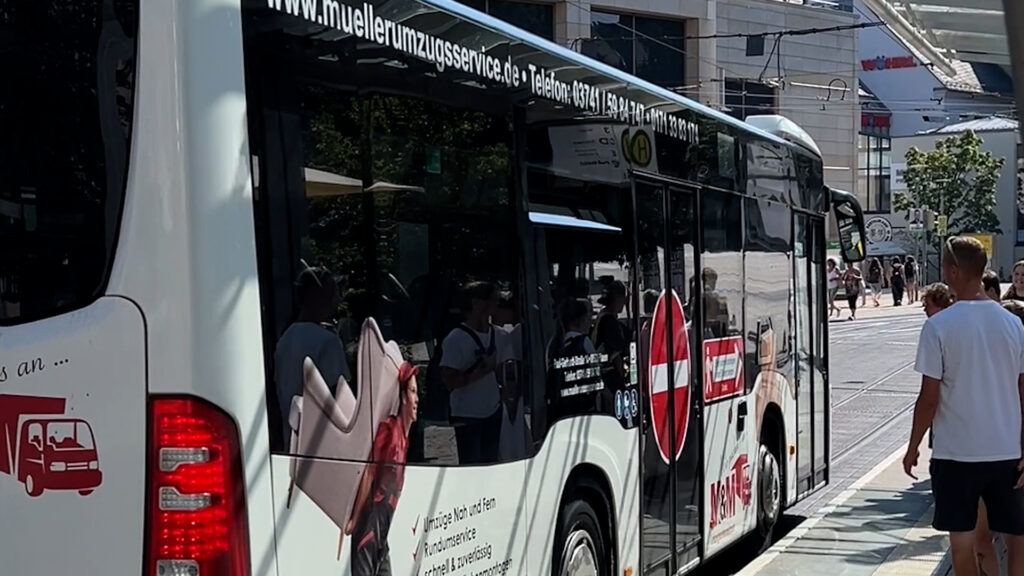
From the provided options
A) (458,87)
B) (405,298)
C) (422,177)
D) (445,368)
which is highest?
(458,87)

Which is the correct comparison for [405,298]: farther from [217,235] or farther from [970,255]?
[970,255]

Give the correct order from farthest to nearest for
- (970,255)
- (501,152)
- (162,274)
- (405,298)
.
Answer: (970,255), (501,152), (405,298), (162,274)

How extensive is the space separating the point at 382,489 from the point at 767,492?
5.08 m

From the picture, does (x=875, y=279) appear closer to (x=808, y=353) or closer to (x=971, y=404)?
(x=808, y=353)

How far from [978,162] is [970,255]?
2333 inches

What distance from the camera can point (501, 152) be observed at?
4.90 metres

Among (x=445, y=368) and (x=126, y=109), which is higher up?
(x=126, y=109)

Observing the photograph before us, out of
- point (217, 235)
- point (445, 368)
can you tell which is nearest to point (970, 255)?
point (445, 368)

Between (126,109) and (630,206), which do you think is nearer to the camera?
(126,109)

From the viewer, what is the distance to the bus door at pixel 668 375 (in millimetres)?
6289

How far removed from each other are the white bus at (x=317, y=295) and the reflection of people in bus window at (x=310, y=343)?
0.4 inches

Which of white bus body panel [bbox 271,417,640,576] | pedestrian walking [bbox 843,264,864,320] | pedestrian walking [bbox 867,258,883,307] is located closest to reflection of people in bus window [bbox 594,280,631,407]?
white bus body panel [bbox 271,417,640,576]

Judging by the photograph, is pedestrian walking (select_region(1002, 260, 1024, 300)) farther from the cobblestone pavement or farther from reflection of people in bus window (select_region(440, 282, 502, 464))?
reflection of people in bus window (select_region(440, 282, 502, 464))

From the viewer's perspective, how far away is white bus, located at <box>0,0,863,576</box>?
327 centimetres
